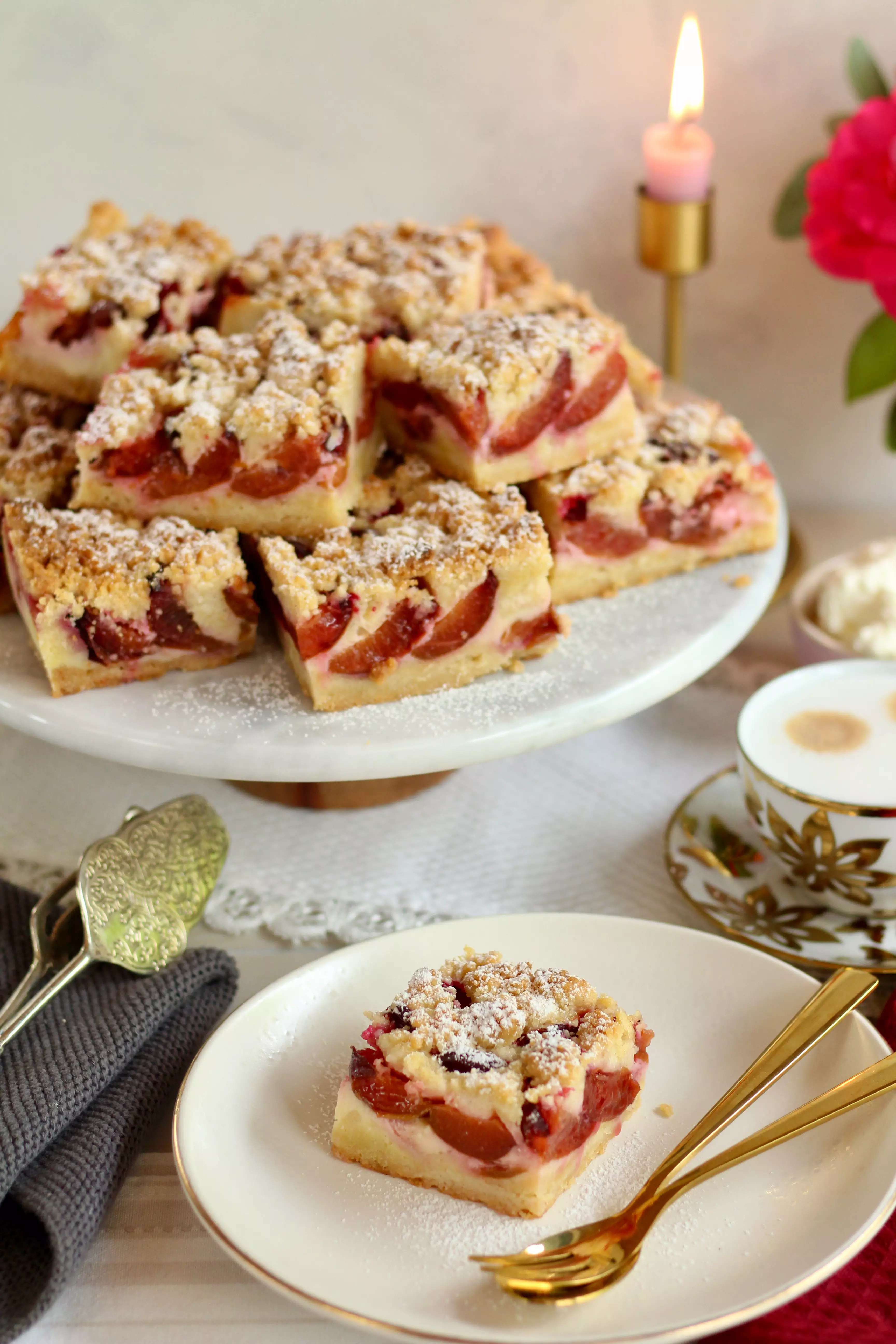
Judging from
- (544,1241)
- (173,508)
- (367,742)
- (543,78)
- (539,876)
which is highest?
(543,78)

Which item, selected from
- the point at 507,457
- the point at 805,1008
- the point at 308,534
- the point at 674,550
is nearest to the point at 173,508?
the point at 308,534

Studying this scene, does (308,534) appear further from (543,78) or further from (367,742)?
(543,78)

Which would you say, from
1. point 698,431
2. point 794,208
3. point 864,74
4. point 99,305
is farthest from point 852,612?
point 99,305

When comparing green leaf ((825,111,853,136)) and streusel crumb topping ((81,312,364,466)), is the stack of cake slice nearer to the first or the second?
streusel crumb topping ((81,312,364,466))

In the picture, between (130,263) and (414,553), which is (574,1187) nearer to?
(414,553)

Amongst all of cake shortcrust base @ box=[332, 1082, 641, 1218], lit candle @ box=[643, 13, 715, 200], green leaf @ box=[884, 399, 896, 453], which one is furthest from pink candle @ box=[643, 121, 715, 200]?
cake shortcrust base @ box=[332, 1082, 641, 1218]

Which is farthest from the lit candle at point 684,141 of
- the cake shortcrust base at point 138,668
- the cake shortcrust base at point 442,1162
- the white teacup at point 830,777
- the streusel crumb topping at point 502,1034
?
the cake shortcrust base at point 442,1162

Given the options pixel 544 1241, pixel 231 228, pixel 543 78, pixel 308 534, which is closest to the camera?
pixel 544 1241

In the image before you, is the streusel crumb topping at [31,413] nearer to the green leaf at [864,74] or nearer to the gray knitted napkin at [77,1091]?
the gray knitted napkin at [77,1091]
